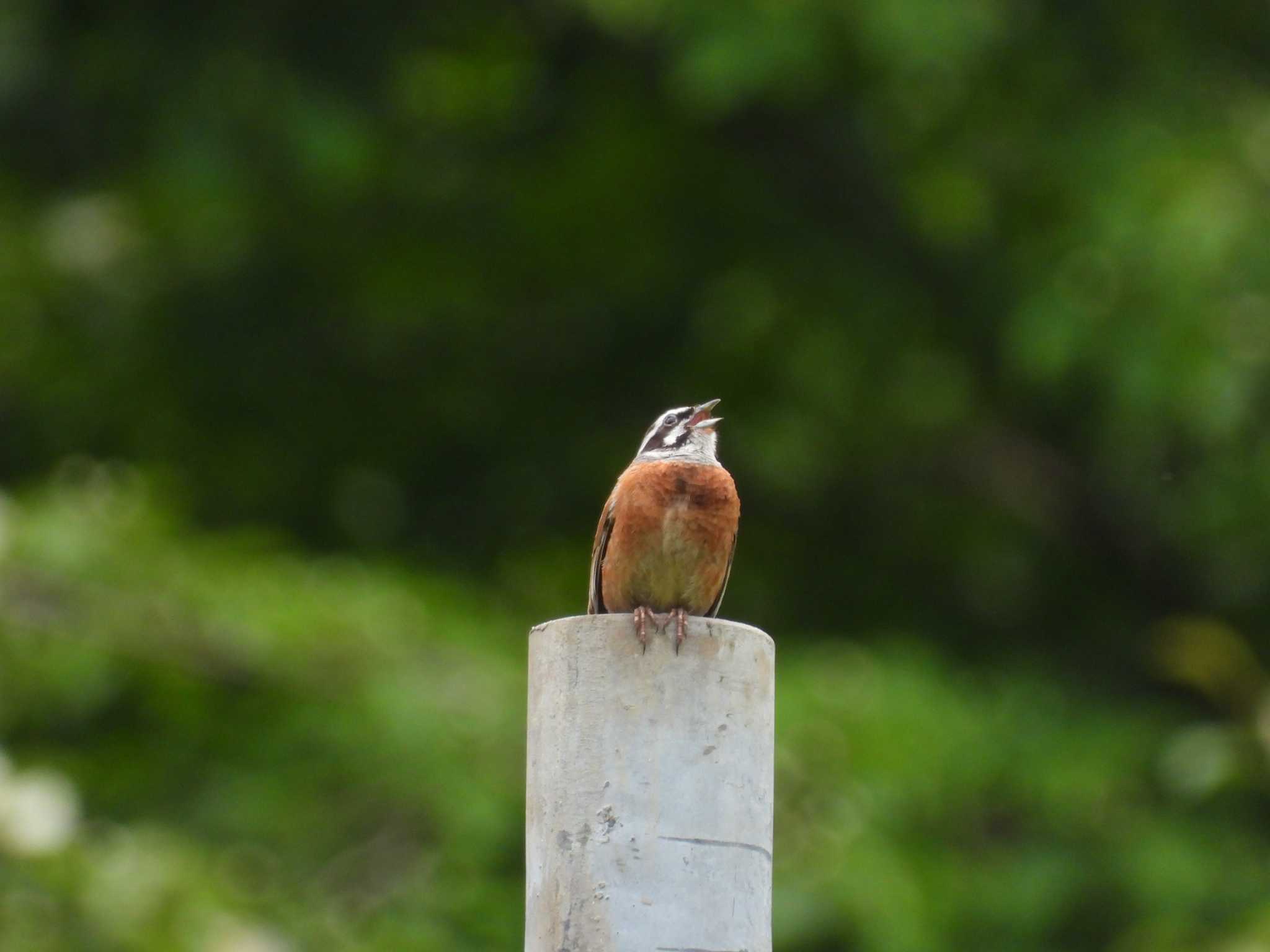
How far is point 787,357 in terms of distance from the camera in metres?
11.7

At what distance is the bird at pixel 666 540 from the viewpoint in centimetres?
647

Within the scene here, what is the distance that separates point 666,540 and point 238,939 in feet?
7.71

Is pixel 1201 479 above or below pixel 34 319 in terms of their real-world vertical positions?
below

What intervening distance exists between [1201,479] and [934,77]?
2311mm

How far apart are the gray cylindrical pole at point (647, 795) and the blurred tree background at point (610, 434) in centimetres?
331

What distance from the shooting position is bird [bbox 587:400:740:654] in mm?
6469

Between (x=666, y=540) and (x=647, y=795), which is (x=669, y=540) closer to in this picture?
(x=666, y=540)

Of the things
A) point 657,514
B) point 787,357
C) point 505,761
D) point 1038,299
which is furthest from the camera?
point 787,357

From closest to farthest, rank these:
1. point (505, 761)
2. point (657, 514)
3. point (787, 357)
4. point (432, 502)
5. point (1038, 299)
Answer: point (657, 514) < point (505, 761) < point (1038, 299) < point (787, 357) < point (432, 502)

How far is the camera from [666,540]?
6.49m

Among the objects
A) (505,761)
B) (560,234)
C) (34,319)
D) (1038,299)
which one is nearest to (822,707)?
(505,761)

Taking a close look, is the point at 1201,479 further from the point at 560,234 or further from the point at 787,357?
the point at 560,234

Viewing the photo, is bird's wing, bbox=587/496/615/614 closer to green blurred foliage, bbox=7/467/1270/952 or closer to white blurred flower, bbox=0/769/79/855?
white blurred flower, bbox=0/769/79/855

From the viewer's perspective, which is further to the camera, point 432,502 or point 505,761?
point 432,502
